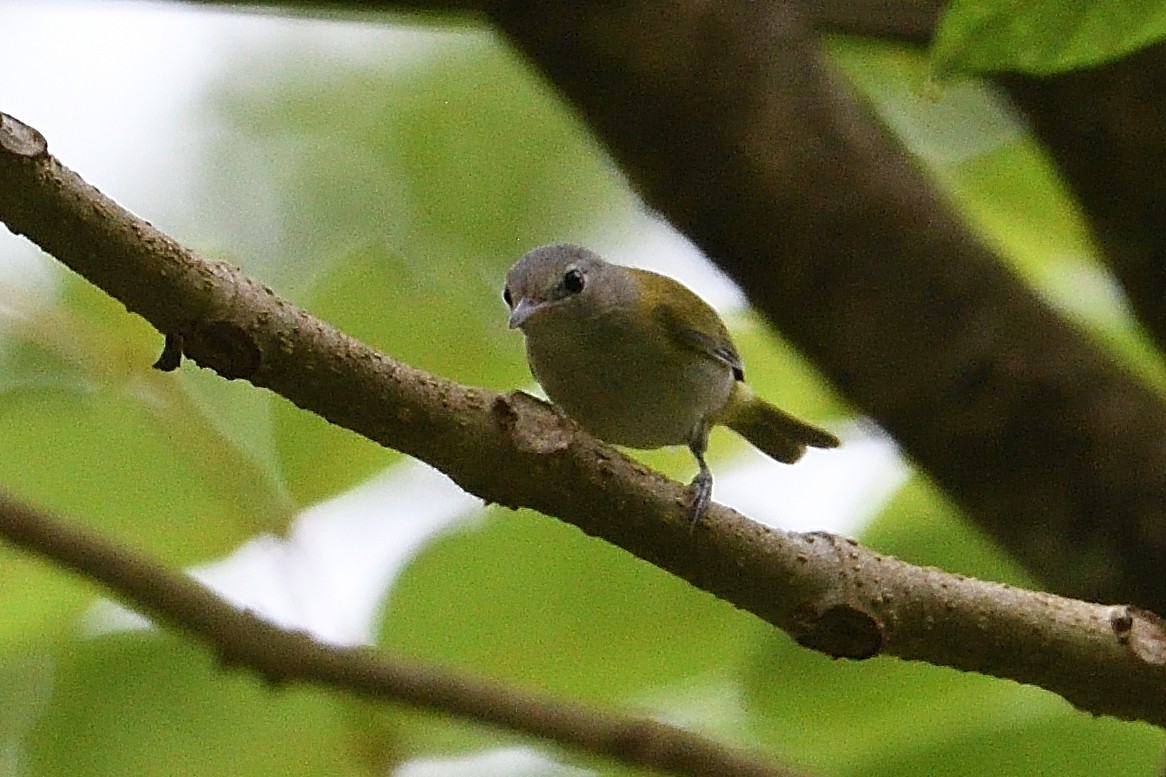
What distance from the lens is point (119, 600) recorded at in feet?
4.54

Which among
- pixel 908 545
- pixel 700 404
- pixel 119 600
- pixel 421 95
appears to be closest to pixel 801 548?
pixel 908 545

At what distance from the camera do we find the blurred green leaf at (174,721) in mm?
1372

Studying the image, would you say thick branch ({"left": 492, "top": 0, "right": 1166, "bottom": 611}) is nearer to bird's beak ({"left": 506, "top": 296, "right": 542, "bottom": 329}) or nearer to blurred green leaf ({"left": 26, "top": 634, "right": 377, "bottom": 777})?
bird's beak ({"left": 506, "top": 296, "right": 542, "bottom": 329})

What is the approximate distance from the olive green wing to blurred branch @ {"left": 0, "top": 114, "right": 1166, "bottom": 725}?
32.0 inches

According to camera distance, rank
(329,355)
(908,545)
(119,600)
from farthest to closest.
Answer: (908,545) < (119,600) < (329,355)

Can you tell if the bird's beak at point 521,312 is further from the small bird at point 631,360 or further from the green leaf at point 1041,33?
the green leaf at point 1041,33

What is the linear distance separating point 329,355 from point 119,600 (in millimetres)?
576

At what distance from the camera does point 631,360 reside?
6.69ft

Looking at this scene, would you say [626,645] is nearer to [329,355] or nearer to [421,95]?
[329,355]

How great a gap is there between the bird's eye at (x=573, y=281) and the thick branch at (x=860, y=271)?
0.45 ft

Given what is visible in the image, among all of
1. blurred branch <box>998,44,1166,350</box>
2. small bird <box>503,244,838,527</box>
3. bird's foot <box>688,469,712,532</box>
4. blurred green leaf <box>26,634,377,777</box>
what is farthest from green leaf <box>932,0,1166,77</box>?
blurred branch <box>998,44,1166,350</box>

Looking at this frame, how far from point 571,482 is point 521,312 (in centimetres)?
88

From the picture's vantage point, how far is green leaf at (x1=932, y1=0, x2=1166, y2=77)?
907 millimetres

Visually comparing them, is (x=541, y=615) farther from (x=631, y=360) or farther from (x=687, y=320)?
(x=687, y=320)
